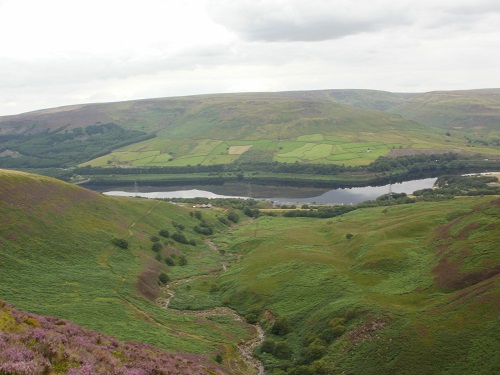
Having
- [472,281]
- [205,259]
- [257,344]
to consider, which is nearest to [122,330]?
[257,344]

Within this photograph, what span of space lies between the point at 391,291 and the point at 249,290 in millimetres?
26874

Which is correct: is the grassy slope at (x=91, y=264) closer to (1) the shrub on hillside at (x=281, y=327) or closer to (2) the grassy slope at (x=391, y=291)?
(1) the shrub on hillside at (x=281, y=327)

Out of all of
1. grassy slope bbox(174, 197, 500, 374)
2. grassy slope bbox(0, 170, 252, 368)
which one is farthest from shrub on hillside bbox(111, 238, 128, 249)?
grassy slope bbox(174, 197, 500, 374)

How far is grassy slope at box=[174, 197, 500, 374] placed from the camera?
43.3 meters

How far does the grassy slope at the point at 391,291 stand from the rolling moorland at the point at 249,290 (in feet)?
0.70

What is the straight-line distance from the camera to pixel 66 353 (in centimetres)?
2738

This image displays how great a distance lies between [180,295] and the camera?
7912cm

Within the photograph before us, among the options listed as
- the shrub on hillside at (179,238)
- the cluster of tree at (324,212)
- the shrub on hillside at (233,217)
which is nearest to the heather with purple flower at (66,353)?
the shrub on hillside at (179,238)

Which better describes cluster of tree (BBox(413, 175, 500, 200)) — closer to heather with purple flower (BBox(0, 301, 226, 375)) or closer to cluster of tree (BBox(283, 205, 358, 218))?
cluster of tree (BBox(283, 205, 358, 218))

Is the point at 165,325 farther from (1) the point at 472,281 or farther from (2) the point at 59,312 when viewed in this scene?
(1) the point at 472,281

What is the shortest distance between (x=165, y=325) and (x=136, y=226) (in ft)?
177

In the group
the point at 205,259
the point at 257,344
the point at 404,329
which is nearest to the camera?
the point at 404,329

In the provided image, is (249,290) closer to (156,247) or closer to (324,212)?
(156,247)

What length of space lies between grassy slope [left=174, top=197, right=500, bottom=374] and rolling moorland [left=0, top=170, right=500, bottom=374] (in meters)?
0.21
